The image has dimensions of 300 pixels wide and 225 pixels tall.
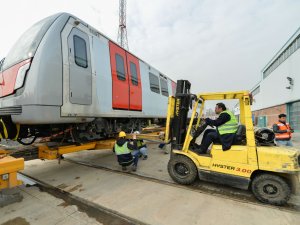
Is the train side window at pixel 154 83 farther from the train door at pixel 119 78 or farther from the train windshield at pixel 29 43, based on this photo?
the train windshield at pixel 29 43

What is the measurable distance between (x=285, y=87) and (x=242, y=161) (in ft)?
72.9

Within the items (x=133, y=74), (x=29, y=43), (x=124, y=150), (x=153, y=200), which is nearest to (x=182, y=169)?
(x=153, y=200)

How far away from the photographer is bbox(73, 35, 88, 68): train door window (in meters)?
3.89

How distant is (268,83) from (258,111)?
9.07 meters

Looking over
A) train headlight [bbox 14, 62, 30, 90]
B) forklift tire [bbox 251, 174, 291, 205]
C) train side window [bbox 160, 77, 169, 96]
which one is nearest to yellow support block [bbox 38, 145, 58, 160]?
train headlight [bbox 14, 62, 30, 90]

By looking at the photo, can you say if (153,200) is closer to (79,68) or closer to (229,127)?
(229,127)

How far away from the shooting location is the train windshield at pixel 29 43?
342cm

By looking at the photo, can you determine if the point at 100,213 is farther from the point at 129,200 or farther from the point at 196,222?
the point at 196,222

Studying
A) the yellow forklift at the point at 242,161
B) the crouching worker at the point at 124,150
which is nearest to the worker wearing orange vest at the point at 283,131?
the yellow forklift at the point at 242,161

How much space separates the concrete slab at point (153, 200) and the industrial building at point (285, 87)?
37.0ft

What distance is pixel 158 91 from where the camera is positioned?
7.90 m

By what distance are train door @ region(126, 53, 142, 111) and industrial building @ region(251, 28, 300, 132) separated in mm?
10171

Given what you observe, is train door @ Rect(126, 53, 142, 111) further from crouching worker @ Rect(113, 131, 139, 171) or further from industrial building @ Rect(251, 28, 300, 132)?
industrial building @ Rect(251, 28, 300, 132)

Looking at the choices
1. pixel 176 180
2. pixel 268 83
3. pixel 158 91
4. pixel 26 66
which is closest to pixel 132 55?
pixel 158 91
